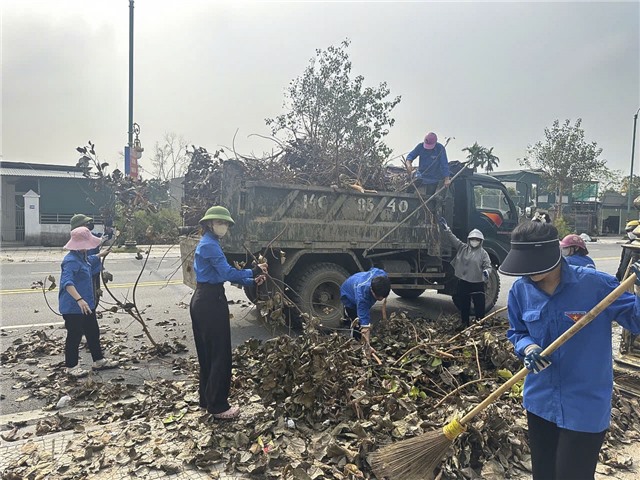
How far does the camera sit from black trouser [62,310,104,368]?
461cm

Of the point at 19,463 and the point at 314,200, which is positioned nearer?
the point at 19,463

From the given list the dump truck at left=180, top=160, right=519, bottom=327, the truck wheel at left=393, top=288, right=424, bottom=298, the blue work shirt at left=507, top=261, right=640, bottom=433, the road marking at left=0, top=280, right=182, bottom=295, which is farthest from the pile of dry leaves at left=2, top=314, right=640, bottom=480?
the road marking at left=0, top=280, right=182, bottom=295

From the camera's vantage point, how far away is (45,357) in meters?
5.18

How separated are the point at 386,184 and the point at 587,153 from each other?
96.9 feet

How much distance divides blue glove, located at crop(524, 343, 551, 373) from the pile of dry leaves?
3.74 feet

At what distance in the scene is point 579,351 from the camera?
78.8 inches

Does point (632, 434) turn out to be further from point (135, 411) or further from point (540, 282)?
point (135, 411)

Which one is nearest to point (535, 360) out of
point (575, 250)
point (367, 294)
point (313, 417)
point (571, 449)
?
Result: point (571, 449)

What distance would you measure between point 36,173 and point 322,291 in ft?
67.4

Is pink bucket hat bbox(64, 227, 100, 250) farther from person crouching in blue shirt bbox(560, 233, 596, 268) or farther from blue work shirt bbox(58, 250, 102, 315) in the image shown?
person crouching in blue shirt bbox(560, 233, 596, 268)

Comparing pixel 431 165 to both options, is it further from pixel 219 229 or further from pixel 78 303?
pixel 78 303

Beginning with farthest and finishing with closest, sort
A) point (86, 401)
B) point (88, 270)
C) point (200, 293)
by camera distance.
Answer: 1. point (88, 270)
2. point (86, 401)
3. point (200, 293)

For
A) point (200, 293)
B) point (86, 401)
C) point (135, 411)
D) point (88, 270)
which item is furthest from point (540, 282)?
point (88, 270)

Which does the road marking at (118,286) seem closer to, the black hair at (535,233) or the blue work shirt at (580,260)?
the blue work shirt at (580,260)
